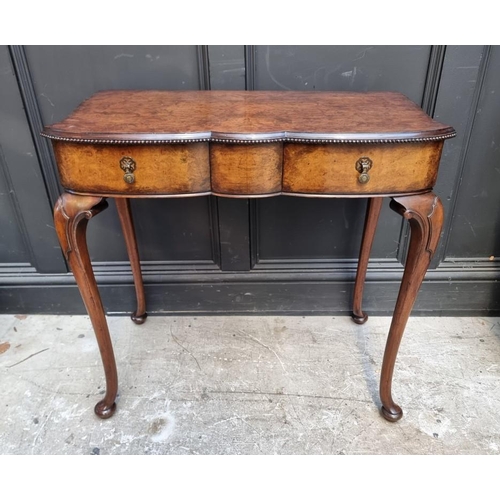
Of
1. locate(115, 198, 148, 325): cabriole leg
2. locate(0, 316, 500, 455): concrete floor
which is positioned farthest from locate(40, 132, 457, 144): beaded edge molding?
locate(0, 316, 500, 455): concrete floor

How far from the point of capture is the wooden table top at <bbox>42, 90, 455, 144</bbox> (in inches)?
37.1

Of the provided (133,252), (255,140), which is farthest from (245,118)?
(133,252)

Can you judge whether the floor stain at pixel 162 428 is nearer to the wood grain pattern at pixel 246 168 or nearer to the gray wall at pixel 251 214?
the gray wall at pixel 251 214

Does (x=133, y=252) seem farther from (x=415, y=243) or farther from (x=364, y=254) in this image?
(x=415, y=243)

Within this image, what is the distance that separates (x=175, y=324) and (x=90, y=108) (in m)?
0.92

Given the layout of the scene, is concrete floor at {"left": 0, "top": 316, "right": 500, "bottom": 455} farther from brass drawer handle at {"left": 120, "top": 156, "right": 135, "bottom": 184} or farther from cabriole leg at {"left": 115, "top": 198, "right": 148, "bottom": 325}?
brass drawer handle at {"left": 120, "top": 156, "right": 135, "bottom": 184}

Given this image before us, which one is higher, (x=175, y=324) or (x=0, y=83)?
(x=0, y=83)

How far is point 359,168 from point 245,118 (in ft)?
1.00

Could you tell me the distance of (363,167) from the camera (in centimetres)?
97

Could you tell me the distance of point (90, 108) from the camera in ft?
3.73

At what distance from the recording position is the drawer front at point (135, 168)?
97 cm

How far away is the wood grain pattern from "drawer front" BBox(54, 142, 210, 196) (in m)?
0.03
